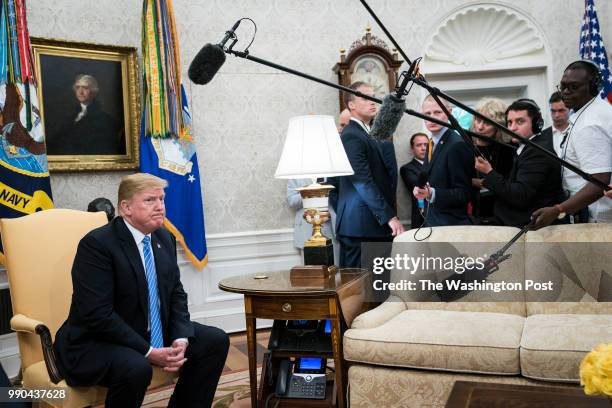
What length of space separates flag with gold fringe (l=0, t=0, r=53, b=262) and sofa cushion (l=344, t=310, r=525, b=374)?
6.84 feet

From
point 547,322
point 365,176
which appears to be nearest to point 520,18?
point 365,176

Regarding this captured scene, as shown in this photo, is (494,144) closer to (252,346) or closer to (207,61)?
(252,346)

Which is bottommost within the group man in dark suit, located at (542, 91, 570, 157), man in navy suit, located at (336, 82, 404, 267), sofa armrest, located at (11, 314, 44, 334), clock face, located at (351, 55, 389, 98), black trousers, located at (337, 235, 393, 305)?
sofa armrest, located at (11, 314, 44, 334)

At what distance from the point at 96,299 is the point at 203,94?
2.69m

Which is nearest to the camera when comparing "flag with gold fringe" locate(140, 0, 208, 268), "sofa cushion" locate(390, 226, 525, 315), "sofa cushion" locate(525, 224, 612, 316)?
"sofa cushion" locate(525, 224, 612, 316)

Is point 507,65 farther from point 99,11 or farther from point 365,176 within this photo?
point 99,11

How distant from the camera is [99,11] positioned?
4234 mm

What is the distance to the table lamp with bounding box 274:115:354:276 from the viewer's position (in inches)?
111

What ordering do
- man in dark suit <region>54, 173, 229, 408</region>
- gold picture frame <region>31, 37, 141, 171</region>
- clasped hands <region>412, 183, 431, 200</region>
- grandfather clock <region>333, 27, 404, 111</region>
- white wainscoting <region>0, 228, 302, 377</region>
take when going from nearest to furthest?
1. man in dark suit <region>54, 173, 229, 408</region>
2. clasped hands <region>412, 183, 431, 200</region>
3. gold picture frame <region>31, 37, 141, 171</region>
4. white wainscoting <region>0, 228, 302, 377</region>
5. grandfather clock <region>333, 27, 404, 111</region>

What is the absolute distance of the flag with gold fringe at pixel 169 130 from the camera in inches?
162

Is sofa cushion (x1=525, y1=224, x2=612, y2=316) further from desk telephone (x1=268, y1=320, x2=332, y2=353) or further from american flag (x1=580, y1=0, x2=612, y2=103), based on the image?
american flag (x1=580, y1=0, x2=612, y2=103)

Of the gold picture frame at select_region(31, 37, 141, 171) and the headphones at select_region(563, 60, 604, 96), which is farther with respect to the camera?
the gold picture frame at select_region(31, 37, 141, 171)

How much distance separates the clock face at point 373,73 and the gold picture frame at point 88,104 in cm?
176

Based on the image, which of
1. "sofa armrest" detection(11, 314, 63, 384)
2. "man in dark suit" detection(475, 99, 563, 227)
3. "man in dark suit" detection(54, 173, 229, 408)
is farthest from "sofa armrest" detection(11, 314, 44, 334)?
"man in dark suit" detection(475, 99, 563, 227)
